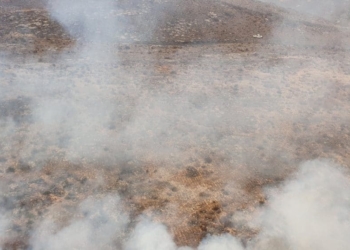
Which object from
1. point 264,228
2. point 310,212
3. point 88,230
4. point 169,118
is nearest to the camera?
point 88,230

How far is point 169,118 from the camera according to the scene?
37.6 feet

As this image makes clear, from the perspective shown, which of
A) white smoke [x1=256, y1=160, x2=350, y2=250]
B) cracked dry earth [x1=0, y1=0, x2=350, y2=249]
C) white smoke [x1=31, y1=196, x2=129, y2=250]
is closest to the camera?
white smoke [x1=31, y1=196, x2=129, y2=250]

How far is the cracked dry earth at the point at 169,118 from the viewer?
341 inches

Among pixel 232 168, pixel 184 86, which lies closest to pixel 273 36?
pixel 184 86

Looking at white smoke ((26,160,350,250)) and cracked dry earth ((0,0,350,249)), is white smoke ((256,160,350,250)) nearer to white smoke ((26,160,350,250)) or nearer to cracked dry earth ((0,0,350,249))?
white smoke ((26,160,350,250))

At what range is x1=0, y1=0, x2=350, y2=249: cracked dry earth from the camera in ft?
28.4

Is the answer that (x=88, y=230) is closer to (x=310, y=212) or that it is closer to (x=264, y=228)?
(x=264, y=228)

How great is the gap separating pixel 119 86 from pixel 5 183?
5.30m

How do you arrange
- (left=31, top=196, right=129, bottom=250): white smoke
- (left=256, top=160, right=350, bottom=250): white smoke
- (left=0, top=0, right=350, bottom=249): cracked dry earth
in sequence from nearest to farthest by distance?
(left=31, top=196, right=129, bottom=250): white smoke → (left=256, top=160, right=350, bottom=250): white smoke → (left=0, top=0, right=350, bottom=249): cracked dry earth

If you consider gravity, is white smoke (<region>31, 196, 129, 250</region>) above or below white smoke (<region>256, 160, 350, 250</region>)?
above

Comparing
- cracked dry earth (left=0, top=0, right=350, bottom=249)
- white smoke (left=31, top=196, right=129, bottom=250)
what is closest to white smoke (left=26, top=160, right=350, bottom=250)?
white smoke (left=31, top=196, right=129, bottom=250)

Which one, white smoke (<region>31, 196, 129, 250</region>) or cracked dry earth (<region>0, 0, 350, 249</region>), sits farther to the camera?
cracked dry earth (<region>0, 0, 350, 249</region>)

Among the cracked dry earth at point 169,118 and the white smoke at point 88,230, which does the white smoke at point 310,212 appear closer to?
the cracked dry earth at point 169,118

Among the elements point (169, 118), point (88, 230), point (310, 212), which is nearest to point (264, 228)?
point (310, 212)
